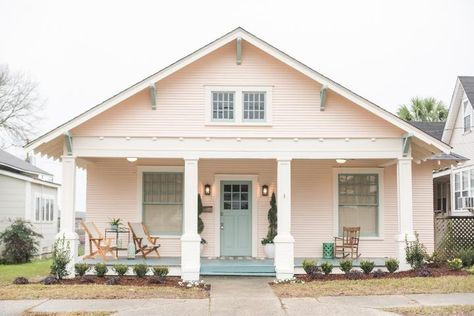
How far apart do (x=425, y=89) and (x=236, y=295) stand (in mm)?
36606

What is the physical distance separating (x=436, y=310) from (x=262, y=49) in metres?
7.20

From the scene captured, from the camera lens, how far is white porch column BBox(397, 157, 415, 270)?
14.0 m

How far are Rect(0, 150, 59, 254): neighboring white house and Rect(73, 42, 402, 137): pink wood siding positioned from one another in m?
8.57

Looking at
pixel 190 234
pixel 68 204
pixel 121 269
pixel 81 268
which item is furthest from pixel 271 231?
pixel 68 204

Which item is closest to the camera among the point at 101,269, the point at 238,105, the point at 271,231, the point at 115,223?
the point at 101,269

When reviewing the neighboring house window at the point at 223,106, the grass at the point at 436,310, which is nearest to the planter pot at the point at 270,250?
the neighboring house window at the point at 223,106

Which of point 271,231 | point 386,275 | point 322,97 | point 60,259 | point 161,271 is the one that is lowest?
point 386,275

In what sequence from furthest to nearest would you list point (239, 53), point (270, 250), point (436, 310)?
1. point (270, 250)
2. point (239, 53)
3. point (436, 310)

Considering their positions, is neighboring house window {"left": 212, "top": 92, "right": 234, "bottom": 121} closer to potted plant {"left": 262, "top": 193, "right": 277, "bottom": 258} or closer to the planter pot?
potted plant {"left": 262, "top": 193, "right": 277, "bottom": 258}

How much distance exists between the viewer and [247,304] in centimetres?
1041

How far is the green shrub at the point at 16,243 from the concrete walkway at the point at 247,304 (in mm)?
10304

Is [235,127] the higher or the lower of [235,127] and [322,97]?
the lower

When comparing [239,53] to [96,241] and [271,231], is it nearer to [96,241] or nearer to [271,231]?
[271,231]

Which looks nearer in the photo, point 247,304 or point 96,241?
point 247,304
